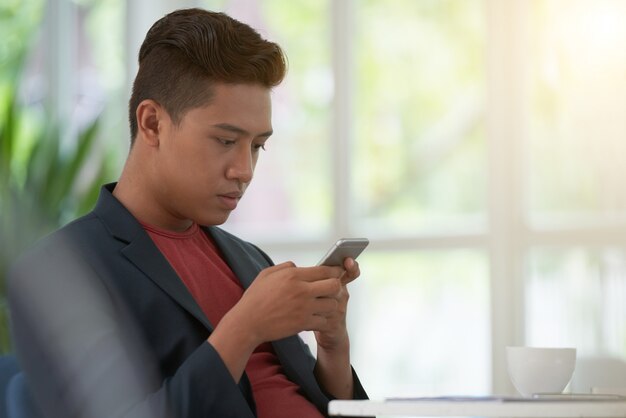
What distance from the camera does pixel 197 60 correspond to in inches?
68.8

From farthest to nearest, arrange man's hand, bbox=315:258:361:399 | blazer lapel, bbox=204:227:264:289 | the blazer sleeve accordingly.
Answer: blazer lapel, bbox=204:227:264:289 < man's hand, bbox=315:258:361:399 < the blazer sleeve

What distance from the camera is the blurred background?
3.65 metres

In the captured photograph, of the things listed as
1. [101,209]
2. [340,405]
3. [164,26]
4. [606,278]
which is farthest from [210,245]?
[606,278]

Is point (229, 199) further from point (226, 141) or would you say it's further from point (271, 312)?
point (271, 312)

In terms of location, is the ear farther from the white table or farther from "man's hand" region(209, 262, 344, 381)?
the white table

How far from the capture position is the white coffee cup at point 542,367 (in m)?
1.58

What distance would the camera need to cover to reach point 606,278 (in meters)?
3.60

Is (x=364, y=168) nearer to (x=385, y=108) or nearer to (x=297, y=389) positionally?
(x=385, y=108)

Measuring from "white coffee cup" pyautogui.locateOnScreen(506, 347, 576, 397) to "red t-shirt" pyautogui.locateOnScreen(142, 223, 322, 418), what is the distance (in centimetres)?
36

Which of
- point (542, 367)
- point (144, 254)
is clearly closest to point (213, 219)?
point (144, 254)

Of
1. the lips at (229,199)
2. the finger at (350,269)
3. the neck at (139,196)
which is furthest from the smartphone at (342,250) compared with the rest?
the neck at (139,196)

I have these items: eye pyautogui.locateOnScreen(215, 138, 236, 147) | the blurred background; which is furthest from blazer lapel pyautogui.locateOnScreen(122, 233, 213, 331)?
the blurred background

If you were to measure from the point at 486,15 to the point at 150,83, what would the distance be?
223cm

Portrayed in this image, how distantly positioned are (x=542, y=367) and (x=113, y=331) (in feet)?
2.16
